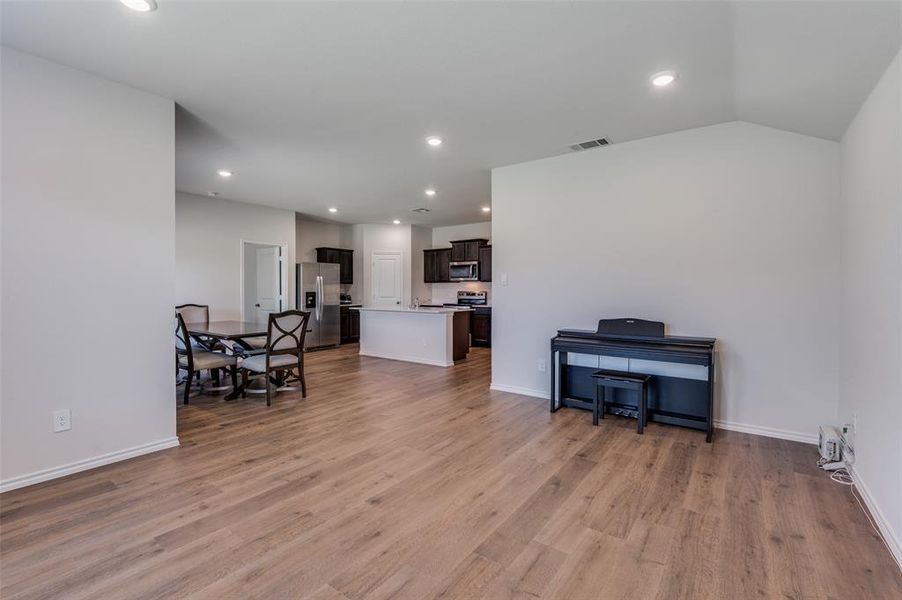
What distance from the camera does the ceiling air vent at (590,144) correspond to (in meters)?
3.90

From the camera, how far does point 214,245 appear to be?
6.54 m

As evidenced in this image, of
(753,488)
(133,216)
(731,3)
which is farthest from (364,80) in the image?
(753,488)

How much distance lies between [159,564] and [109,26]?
9.06 feet

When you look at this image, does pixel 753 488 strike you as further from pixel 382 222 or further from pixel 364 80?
pixel 382 222

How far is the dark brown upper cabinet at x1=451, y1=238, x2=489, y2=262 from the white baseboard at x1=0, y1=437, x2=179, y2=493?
6.50 metres

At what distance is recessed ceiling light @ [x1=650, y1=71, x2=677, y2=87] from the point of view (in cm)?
267

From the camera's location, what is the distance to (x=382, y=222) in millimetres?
8953

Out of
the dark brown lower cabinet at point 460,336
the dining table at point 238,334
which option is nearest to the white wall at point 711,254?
the dark brown lower cabinet at point 460,336

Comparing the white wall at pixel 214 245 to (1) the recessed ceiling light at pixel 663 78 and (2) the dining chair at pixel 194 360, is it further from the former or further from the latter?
(1) the recessed ceiling light at pixel 663 78

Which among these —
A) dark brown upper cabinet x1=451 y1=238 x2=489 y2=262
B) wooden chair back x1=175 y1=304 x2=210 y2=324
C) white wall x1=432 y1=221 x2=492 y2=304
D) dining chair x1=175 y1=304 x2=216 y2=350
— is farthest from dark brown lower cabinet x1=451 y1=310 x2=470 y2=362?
wooden chair back x1=175 y1=304 x2=210 y2=324

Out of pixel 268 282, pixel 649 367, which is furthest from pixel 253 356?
pixel 649 367

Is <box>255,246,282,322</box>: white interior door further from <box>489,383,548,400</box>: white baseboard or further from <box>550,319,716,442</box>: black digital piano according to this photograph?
<box>550,319,716,442</box>: black digital piano

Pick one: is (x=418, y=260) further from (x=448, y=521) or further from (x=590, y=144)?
(x=448, y=521)

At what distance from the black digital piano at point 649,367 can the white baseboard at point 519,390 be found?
0.32 m
